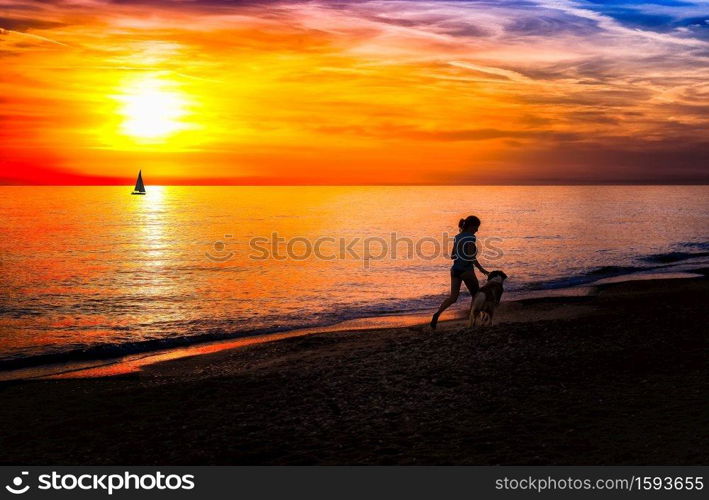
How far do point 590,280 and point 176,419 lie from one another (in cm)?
2560

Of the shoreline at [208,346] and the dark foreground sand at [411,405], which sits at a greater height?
the dark foreground sand at [411,405]

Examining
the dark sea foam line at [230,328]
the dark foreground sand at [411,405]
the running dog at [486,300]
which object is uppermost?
the running dog at [486,300]

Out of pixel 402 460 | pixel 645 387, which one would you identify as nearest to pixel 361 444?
pixel 402 460

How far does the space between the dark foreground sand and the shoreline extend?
1.38m

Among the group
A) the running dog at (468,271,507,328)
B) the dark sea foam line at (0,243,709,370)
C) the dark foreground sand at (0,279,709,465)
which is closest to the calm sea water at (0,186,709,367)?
the dark sea foam line at (0,243,709,370)

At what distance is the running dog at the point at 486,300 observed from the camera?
1455cm

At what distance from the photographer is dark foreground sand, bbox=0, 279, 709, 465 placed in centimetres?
784

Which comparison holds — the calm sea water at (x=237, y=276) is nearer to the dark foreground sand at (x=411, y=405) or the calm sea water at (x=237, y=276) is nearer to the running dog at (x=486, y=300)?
the dark foreground sand at (x=411, y=405)

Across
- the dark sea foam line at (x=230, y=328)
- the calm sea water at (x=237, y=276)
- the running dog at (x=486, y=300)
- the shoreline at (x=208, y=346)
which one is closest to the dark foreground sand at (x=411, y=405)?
the running dog at (x=486, y=300)

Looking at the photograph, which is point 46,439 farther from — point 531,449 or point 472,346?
point 472,346

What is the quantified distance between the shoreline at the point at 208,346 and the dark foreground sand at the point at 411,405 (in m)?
1.38

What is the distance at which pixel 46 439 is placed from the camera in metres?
9.16

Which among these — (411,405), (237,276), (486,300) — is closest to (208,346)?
(486,300)

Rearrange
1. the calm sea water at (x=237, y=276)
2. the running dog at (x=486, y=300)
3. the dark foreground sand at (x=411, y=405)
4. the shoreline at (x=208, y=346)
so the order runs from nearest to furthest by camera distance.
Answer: the dark foreground sand at (x=411, y=405) → the running dog at (x=486, y=300) → the shoreline at (x=208, y=346) → the calm sea water at (x=237, y=276)
